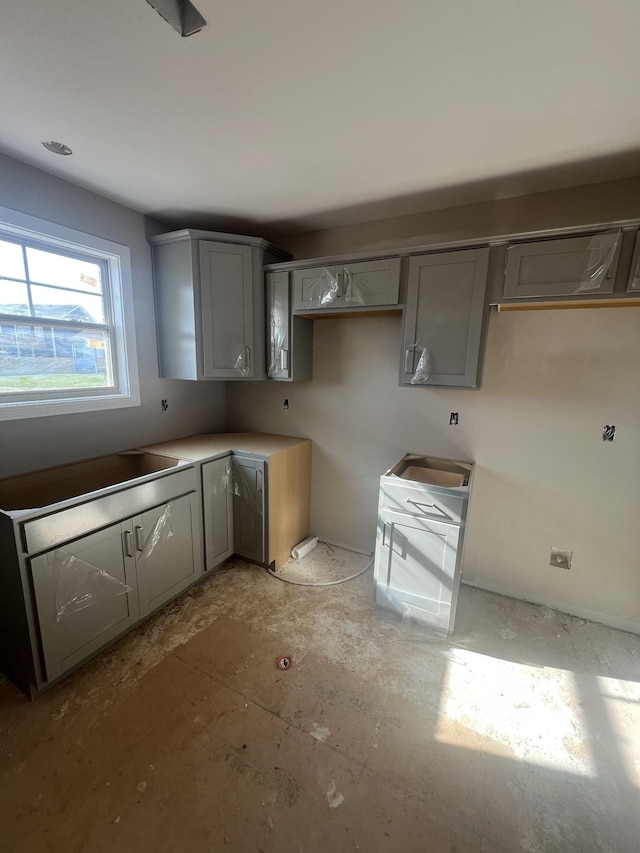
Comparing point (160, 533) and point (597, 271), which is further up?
point (597, 271)

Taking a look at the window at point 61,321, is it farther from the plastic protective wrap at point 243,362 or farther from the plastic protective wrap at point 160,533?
the plastic protective wrap at point 160,533

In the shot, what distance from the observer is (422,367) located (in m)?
2.13

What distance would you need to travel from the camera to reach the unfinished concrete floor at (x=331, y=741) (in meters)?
1.18

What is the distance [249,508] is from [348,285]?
1.72 m

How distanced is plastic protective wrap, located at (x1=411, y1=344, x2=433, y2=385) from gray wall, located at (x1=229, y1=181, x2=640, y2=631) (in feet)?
1.11

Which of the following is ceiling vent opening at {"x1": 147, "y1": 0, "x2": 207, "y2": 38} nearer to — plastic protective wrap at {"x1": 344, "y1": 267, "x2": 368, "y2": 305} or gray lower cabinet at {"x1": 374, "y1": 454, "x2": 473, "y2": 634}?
plastic protective wrap at {"x1": 344, "y1": 267, "x2": 368, "y2": 305}

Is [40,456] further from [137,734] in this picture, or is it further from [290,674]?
[290,674]

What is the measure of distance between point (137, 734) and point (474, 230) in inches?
126

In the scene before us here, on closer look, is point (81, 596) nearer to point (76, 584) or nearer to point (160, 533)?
point (76, 584)

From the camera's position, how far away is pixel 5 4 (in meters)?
0.99

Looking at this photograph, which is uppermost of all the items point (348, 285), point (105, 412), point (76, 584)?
point (348, 285)

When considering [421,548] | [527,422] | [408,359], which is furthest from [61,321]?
[527,422]

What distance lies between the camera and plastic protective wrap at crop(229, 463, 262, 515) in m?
2.51

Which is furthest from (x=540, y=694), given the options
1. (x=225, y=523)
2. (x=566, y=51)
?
(x=566, y=51)
